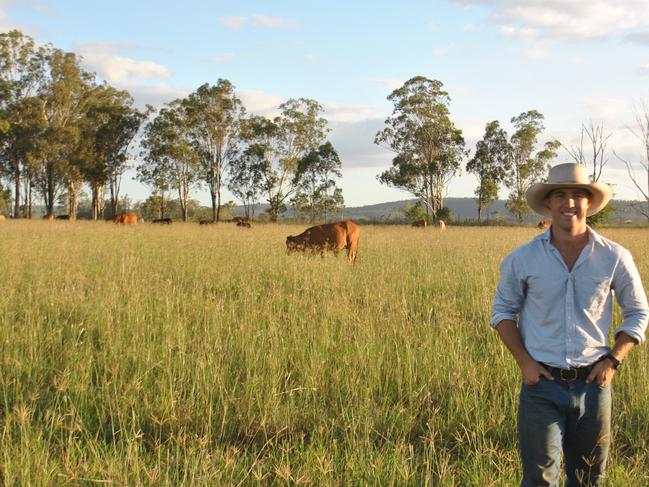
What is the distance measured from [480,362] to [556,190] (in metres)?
2.19

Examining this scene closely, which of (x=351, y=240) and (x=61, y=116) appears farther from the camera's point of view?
(x=61, y=116)

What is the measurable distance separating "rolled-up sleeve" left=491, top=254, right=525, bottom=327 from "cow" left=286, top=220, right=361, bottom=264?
1007 centimetres

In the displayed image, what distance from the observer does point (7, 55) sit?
46.0 m

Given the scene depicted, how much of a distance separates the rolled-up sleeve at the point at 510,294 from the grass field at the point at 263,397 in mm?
847

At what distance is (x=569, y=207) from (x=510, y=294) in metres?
0.47

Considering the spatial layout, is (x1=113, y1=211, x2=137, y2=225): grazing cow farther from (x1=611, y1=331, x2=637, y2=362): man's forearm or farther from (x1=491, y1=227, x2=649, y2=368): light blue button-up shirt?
(x1=611, y1=331, x2=637, y2=362): man's forearm

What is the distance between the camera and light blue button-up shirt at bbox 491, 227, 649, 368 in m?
2.46

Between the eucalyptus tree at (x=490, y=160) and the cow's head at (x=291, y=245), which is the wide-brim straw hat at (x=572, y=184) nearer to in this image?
the cow's head at (x=291, y=245)

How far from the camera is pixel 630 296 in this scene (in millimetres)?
2479

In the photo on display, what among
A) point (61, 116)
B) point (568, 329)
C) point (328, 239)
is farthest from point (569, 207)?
point (61, 116)

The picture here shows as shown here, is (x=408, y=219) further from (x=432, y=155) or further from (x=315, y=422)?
(x=315, y=422)

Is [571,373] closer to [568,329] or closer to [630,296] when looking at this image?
[568,329]

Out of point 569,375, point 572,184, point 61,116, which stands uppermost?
point 61,116

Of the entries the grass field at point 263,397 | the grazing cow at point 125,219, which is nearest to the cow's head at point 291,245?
the grass field at point 263,397
